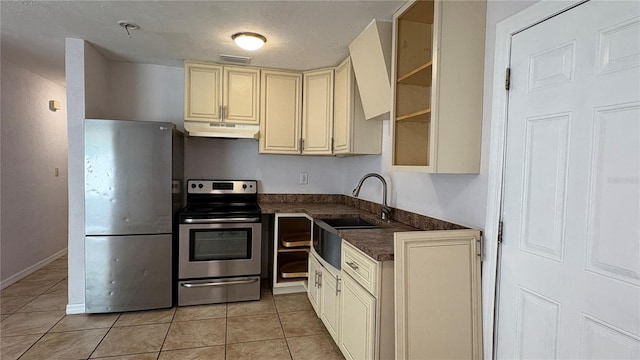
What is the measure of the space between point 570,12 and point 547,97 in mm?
315

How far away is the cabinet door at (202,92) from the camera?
Answer: 3.20 meters

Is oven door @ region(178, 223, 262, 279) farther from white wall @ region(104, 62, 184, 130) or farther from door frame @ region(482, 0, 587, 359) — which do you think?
door frame @ region(482, 0, 587, 359)

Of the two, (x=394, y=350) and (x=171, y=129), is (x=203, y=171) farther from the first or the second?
(x=394, y=350)

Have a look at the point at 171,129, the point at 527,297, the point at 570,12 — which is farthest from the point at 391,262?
the point at 171,129

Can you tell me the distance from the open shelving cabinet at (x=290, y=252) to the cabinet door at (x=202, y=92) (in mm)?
1197

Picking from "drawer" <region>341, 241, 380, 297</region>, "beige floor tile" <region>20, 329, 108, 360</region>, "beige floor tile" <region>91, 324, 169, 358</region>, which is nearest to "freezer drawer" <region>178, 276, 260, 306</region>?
"beige floor tile" <region>91, 324, 169, 358</region>

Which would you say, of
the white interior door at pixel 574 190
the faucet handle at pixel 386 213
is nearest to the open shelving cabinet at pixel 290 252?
the faucet handle at pixel 386 213

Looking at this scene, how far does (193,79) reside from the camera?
3211 millimetres

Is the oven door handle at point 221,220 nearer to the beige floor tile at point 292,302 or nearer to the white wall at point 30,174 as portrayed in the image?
the beige floor tile at point 292,302

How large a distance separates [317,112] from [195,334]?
2.21 metres

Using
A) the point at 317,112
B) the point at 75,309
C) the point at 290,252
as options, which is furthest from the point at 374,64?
the point at 75,309

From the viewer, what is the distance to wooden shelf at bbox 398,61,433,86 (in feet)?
6.04

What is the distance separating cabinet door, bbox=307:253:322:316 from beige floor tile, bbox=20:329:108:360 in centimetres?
158

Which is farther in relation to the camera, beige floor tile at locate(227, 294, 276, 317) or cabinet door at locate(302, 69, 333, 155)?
cabinet door at locate(302, 69, 333, 155)
